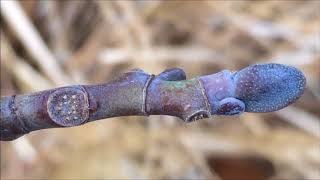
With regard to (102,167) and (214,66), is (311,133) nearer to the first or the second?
(214,66)

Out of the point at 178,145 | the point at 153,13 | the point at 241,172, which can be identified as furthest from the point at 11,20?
the point at 241,172

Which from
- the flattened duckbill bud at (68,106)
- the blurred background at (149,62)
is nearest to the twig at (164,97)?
the flattened duckbill bud at (68,106)

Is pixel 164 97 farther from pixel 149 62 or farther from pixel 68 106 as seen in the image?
pixel 149 62

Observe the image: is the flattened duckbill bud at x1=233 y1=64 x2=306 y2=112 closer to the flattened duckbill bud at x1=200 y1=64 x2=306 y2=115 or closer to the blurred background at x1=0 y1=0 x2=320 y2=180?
the flattened duckbill bud at x1=200 y1=64 x2=306 y2=115

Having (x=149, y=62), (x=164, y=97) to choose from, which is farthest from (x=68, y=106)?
(x=149, y=62)

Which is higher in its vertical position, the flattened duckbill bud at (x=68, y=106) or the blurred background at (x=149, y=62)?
the flattened duckbill bud at (x=68, y=106)

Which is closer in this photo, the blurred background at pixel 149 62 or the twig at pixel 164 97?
the twig at pixel 164 97

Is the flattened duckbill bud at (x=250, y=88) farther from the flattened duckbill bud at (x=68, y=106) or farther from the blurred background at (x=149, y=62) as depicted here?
the blurred background at (x=149, y=62)

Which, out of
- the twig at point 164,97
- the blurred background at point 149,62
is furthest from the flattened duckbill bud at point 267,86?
the blurred background at point 149,62
